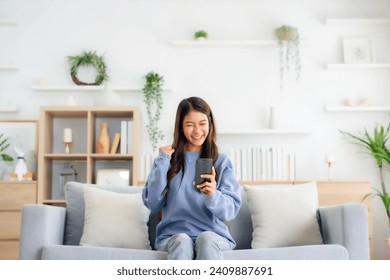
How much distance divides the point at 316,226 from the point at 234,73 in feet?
7.29

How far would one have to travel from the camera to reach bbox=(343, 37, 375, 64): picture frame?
4812 millimetres

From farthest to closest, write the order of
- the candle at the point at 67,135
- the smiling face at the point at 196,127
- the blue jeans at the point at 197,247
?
the candle at the point at 67,135, the smiling face at the point at 196,127, the blue jeans at the point at 197,247

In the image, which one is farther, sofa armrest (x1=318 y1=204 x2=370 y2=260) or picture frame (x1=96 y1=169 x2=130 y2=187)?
picture frame (x1=96 y1=169 x2=130 y2=187)

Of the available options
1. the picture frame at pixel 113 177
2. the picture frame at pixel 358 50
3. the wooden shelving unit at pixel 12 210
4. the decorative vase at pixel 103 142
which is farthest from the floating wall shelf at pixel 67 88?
the picture frame at pixel 358 50

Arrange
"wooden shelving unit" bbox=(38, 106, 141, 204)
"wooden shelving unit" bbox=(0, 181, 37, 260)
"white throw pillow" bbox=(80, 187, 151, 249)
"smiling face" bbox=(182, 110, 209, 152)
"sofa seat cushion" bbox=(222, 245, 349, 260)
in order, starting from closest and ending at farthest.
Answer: "sofa seat cushion" bbox=(222, 245, 349, 260) < "smiling face" bbox=(182, 110, 209, 152) < "white throw pillow" bbox=(80, 187, 151, 249) < "wooden shelving unit" bbox=(0, 181, 37, 260) < "wooden shelving unit" bbox=(38, 106, 141, 204)

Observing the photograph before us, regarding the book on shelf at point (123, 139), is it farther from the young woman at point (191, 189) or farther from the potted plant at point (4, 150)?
the young woman at point (191, 189)

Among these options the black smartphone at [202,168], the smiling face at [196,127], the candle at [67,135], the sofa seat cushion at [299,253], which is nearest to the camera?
the black smartphone at [202,168]

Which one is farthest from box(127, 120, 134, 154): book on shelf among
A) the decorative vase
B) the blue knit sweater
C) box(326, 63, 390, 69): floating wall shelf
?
the blue knit sweater

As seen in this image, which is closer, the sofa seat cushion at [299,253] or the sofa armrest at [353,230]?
the sofa seat cushion at [299,253]

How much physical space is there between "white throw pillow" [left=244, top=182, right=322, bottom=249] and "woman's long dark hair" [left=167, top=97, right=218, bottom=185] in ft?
1.52

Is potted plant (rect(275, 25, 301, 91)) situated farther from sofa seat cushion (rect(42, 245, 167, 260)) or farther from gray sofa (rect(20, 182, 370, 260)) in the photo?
sofa seat cushion (rect(42, 245, 167, 260))

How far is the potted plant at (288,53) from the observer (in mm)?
4781

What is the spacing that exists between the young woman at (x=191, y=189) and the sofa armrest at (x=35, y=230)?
1.48 feet

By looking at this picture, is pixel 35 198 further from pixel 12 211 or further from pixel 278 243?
pixel 278 243
